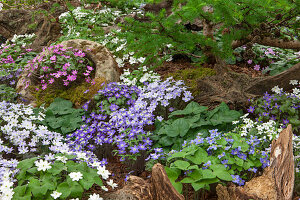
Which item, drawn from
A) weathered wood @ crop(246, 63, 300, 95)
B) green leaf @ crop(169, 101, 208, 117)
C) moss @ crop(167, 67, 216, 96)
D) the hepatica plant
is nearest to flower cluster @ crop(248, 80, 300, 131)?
weathered wood @ crop(246, 63, 300, 95)

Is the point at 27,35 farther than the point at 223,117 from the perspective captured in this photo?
Yes

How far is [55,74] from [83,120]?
3.78 feet

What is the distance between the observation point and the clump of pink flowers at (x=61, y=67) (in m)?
5.25

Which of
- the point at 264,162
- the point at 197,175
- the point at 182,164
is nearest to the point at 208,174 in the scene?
the point at 197,175

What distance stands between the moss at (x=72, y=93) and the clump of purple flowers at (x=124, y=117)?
0.93 feet

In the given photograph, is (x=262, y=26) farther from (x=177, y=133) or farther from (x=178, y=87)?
(x=177, y=133)

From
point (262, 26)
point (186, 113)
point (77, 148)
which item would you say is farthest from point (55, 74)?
point (262, 26)

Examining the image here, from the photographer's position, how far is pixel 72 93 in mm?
5273

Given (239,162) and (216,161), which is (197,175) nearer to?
(216,161)

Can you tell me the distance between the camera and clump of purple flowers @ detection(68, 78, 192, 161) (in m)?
3.70

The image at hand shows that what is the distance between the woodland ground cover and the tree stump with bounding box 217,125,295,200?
0.13 metres

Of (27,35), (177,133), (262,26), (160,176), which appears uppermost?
(262,26)

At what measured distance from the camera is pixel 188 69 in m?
5.36

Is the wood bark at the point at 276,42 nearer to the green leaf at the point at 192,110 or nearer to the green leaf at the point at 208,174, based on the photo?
the green leaf at the point at 192,110
